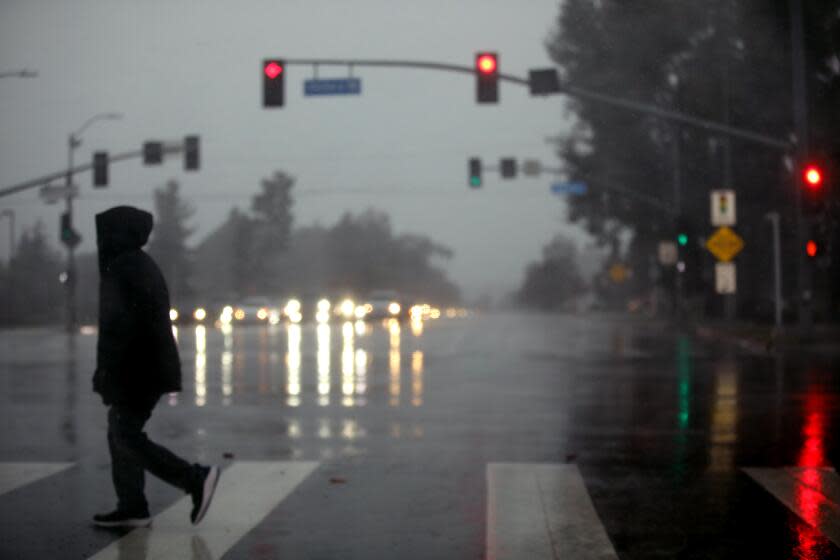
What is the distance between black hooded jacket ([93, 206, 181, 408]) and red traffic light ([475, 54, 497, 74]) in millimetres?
16935

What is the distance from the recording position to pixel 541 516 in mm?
7859

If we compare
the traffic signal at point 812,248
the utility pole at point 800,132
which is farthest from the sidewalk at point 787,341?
the traffic signal at point 812,248

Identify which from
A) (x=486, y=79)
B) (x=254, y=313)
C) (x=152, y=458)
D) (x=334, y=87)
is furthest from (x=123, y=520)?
(x=254, y=313)

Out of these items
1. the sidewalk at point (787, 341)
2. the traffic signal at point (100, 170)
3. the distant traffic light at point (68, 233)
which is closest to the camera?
the sidewalk at point (787, 341)

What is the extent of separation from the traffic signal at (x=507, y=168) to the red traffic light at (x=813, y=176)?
11.4m

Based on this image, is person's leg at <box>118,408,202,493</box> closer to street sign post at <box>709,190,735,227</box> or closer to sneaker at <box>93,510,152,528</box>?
sneaker at <box>93,510,152,528</box>

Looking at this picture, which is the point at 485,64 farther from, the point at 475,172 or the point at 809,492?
the point at 809,492

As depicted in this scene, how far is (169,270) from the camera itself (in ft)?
242

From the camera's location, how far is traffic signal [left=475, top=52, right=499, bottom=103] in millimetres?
→ 23719

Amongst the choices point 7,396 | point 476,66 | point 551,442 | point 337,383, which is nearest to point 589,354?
point 476,66

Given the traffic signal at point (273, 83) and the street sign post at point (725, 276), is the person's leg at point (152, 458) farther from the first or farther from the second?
the street sign post at point (725, 276)

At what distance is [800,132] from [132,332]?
2423 cm

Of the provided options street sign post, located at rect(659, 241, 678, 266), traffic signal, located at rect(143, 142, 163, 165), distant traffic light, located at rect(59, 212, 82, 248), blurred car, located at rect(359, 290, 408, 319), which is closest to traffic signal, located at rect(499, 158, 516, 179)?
traffic signal, located at rect(143, 142, 163, 165)

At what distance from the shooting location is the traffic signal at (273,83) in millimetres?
24125
